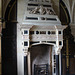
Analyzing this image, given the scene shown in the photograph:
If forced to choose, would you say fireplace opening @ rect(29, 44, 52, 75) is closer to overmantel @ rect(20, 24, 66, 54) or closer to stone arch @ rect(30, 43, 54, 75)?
stone arch @ rect(30, 43, 54, 75)

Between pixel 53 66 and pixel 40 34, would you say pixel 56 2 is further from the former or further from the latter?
pixel 53 66

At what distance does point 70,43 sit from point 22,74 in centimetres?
252

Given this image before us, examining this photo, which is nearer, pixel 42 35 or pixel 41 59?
pixel 42 35

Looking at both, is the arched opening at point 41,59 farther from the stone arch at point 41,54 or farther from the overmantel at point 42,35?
the overmantel at point 42,35

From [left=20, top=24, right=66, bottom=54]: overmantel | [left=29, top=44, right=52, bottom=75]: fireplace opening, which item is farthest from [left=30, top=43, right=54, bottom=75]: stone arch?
[left=20, top=24, right=66, bottom=54]: overmantel

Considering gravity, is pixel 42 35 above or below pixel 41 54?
above

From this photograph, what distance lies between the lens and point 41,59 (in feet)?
17.7

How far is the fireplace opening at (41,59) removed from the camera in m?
5.28

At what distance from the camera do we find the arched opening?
208 inches

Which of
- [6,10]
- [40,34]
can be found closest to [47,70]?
[40,34]

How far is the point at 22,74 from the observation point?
16.3 feet

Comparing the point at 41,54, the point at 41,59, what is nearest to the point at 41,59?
the point at 41,59

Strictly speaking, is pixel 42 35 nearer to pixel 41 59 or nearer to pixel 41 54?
pixel 41 54

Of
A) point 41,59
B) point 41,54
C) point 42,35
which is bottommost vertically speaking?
point 41,59
